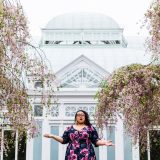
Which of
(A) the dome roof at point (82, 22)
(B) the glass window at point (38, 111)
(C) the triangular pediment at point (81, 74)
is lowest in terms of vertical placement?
(B) the glass window at point (38, 111)

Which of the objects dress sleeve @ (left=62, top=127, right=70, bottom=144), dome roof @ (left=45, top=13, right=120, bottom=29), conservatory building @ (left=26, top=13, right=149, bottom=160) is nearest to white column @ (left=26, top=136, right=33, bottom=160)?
conservatory building @ (left=26, top=13, right=149, bottom=160)

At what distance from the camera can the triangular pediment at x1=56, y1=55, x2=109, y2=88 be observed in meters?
14.5

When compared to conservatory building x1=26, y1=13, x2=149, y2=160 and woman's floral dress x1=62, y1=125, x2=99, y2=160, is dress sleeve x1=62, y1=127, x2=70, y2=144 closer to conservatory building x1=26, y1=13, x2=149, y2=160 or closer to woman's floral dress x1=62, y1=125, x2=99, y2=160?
woman's floral dress x1=62, y1=125, x2=99, y2=160

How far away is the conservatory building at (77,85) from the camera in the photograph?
13.6 metres

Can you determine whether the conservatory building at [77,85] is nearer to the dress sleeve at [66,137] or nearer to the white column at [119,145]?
the white column at [119,145]

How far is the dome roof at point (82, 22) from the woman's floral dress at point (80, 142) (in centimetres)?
1474

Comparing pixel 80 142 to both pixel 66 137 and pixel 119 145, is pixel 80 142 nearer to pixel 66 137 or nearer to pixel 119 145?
pixel 66 137

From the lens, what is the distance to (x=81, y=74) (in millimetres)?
14641

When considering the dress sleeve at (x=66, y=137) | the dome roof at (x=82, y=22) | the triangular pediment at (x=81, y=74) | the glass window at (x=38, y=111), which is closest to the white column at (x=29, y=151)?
the glass window at (x=38, y=111)

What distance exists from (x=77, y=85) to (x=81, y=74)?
0.41 m

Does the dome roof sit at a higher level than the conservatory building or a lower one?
higher

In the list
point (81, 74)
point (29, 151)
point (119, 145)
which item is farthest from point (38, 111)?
point (119, 145)

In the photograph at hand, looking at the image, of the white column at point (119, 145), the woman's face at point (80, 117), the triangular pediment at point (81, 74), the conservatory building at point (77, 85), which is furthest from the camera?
the triangular pediment at point (81, 74)

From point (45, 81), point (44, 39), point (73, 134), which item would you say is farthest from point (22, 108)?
point (44, 39)
